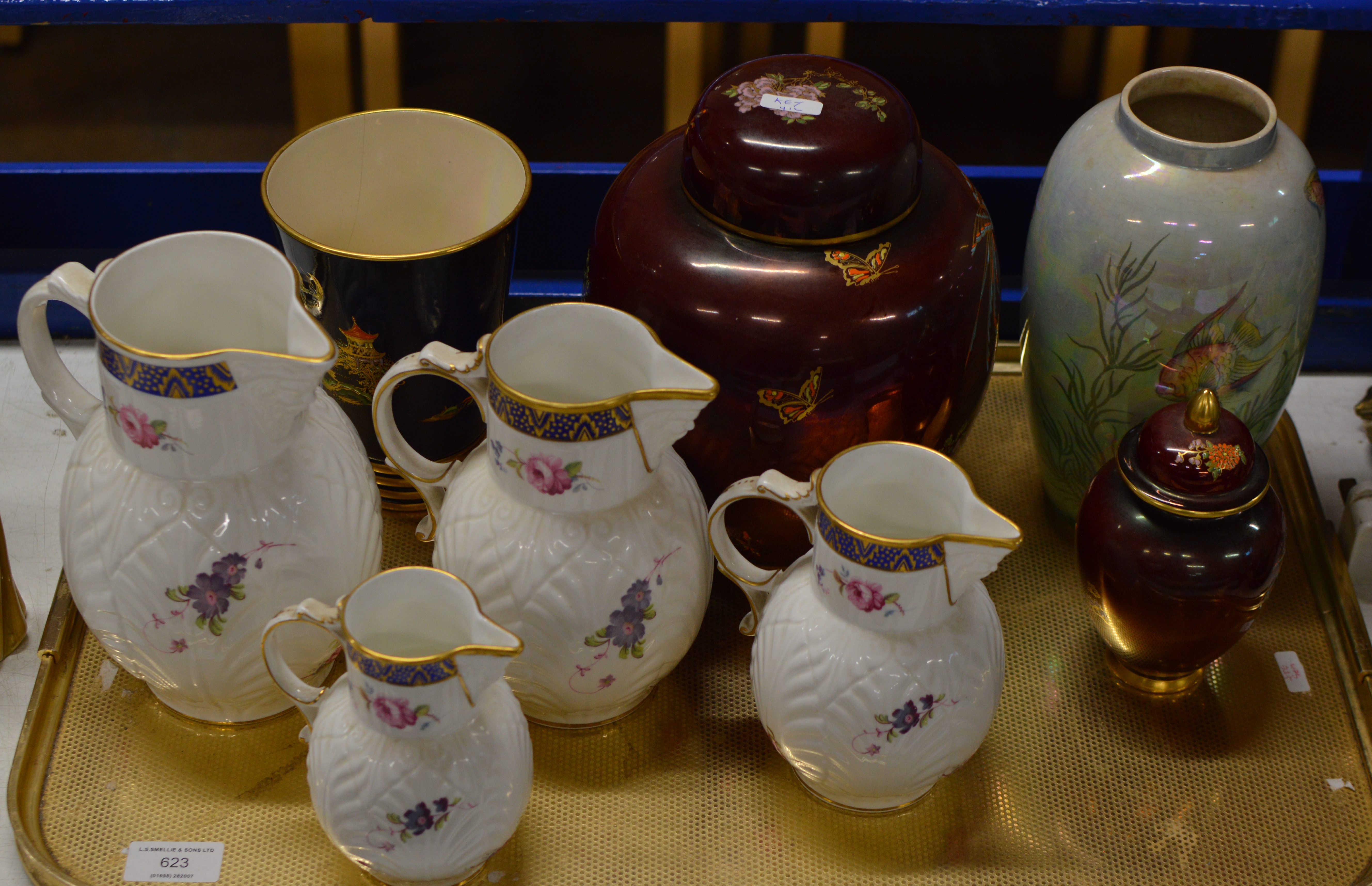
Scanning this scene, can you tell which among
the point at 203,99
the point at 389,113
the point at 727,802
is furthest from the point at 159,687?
the point at 203,99

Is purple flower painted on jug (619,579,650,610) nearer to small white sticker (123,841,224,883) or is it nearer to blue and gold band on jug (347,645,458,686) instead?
blue and gold band on jug (347,645,458,686)

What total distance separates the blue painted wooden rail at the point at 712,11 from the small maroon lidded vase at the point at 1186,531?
0.45 metres

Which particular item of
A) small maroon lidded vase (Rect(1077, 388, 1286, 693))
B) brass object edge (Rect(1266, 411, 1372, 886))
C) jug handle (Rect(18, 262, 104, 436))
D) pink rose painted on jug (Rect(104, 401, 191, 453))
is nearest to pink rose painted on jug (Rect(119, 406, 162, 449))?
pink rose painted on jug (Rect(104, 401, 191, 453))

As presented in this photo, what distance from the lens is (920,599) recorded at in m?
0.82

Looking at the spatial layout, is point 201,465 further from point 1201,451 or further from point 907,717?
point 1201,451

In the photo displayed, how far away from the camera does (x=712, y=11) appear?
4.01ft

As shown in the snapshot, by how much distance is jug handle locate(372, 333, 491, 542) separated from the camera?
0.87m

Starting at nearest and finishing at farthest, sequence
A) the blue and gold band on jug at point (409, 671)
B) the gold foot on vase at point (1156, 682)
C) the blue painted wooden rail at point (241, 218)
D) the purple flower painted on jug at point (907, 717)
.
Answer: the blue and gold band on jug at point (409, 671) < the purple flower painted on jug at point (907, 717) < the gold foot on vase at point (1156, 682) < the blue painted wooden rail at point (241, 218)

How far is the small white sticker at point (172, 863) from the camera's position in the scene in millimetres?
899

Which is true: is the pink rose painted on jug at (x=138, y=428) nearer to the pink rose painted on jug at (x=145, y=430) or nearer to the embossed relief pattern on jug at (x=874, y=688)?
the pink rose painted on jug at (x=145, y=430)

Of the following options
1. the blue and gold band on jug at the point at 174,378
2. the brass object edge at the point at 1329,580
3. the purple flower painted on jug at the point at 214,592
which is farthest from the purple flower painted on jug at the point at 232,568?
the brass object edge at the point at 1329,580

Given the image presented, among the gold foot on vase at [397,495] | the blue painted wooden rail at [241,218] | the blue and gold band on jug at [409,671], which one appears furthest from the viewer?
the blue painted wooden rail at [241,218]

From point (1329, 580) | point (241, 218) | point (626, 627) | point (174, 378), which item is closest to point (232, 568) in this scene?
point (174, 378)

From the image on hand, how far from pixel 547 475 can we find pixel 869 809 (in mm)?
344
